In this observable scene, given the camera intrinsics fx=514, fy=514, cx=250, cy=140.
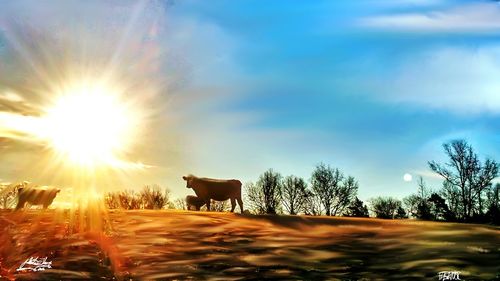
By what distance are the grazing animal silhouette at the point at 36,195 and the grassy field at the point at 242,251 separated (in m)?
10.6

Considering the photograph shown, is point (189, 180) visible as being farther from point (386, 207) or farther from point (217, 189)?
point (386, 207)

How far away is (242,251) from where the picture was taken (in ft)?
47.1

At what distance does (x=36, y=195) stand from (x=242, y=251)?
20106 millimetres

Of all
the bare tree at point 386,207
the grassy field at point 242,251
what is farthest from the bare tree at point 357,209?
the grassy field at point 242,251

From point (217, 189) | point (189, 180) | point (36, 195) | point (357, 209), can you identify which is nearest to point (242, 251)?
point (36, 195)

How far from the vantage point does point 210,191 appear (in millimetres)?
34906

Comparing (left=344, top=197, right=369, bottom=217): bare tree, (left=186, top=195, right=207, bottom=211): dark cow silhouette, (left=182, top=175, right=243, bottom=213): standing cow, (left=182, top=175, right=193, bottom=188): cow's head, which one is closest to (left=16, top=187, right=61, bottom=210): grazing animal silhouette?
(left=182, top=175, right=193, bottom=188): cow's head

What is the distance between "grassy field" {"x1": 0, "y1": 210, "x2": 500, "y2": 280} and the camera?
456 inches

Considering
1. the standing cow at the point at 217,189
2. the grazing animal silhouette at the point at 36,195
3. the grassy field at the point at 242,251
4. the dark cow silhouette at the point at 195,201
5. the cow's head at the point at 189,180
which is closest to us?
the grassy field at the point at 242,251

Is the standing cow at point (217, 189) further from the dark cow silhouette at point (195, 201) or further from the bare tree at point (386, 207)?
the bare tree at point (386, 207)

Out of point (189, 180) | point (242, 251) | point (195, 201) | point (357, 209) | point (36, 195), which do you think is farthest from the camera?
point (357, 209)

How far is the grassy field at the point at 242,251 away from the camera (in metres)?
11.6

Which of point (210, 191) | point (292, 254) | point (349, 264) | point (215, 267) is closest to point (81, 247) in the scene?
point (215, 267)

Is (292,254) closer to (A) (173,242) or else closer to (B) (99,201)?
(A) (173,242)
